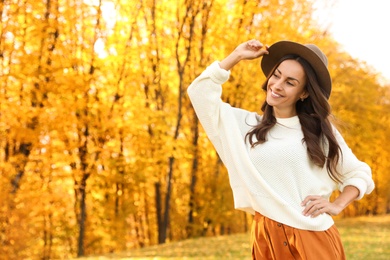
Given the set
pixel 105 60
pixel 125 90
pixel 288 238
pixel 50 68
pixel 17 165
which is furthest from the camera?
pixel 125 90

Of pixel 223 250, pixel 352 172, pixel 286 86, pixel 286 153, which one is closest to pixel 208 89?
pixel 286 86

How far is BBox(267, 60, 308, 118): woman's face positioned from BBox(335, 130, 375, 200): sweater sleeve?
0.91ft

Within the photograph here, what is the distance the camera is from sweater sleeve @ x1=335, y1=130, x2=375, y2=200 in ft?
10.1

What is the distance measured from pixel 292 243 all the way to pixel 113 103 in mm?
12663

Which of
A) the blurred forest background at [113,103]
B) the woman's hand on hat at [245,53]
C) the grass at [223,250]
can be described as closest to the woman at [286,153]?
the woman's hand on hat at [245,53]

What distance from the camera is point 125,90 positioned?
1631cm

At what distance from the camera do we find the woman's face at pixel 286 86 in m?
3.03

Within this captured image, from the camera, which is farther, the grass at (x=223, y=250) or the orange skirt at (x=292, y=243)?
the grass at (x=223, y=250)

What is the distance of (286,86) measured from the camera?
303cm

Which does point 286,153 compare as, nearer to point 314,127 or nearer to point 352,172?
point 314,127

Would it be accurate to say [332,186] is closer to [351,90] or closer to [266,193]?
[266,193]

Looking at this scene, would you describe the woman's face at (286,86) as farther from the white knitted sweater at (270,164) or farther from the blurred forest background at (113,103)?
the blurred forest background at (113,103)

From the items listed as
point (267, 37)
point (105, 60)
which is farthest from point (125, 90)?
point (267, 37)

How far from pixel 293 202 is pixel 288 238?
6.3 inches
